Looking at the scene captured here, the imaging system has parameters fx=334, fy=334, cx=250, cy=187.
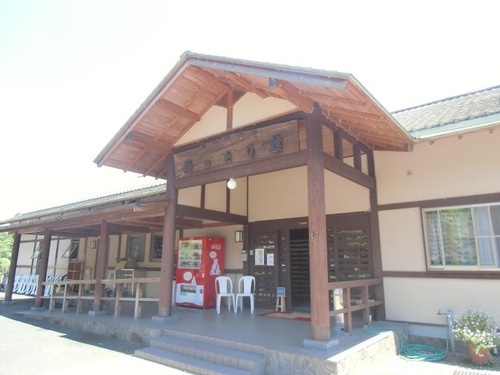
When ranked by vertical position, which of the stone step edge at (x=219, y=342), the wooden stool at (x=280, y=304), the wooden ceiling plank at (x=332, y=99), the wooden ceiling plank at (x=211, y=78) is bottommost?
the stone step edge at (x=219, y=342)

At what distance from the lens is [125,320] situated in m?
7.01

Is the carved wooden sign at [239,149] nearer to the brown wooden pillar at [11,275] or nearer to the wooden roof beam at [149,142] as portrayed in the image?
the wooden roof beam at [149,142]

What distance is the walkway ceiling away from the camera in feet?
14.1

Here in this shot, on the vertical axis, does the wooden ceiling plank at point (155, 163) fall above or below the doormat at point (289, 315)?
above

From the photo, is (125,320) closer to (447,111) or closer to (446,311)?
(446,311)

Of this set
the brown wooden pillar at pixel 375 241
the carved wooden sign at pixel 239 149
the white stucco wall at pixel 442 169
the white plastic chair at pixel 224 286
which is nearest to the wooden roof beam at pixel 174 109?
the carved wooden sign at pixel 239 149

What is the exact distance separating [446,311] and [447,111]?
395 centimetres

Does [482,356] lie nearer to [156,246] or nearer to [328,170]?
[328,170]

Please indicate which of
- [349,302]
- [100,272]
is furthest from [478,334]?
[100,272]

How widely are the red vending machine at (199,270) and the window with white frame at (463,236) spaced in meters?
5.01

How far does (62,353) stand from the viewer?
5648 mm

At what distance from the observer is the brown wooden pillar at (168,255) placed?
661cm

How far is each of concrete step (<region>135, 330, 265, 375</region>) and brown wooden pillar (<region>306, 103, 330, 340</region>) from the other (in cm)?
90

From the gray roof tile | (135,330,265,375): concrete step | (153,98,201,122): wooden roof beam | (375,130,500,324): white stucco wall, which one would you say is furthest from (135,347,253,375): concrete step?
the gray roof tile
